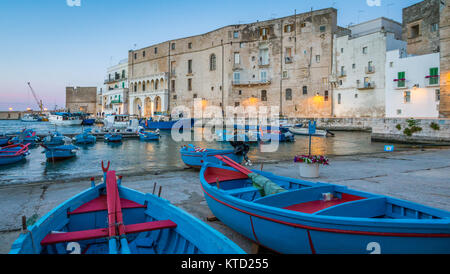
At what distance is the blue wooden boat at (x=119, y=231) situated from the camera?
7.79 ft

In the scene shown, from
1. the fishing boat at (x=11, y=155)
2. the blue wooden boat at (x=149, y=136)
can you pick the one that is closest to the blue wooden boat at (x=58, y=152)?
the fishing boat at (x=11, y=155)

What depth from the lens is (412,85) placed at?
2531cm

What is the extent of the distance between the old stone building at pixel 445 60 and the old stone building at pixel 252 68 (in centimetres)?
1627

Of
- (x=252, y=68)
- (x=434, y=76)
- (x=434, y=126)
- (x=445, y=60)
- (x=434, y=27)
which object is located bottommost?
(x=434, y=126)

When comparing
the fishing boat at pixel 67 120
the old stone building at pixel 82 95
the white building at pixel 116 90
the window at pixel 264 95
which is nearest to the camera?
the window at pixel 264 95

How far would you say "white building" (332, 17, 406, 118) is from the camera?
31.0 metres

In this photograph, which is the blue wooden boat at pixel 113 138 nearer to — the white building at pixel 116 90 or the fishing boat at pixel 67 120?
the white building at pixel 116 90

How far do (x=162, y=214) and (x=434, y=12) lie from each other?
3569 centimetres

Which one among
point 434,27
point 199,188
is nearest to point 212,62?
point 434,27

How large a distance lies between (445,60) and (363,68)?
492 inches

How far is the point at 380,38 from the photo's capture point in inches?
1206

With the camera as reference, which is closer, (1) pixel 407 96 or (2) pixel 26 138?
(2) pixel 26 138

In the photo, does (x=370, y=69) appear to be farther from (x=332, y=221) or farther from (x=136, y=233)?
(x=136, y=233)
